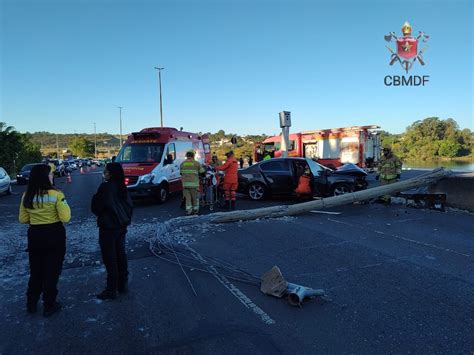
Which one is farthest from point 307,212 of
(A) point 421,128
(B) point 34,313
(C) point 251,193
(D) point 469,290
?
(A) point 421,128

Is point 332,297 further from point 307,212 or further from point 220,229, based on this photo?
point 307,212

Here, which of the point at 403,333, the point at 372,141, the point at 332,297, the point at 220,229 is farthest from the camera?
the point at 372,141

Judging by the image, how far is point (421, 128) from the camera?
36469 millimetres

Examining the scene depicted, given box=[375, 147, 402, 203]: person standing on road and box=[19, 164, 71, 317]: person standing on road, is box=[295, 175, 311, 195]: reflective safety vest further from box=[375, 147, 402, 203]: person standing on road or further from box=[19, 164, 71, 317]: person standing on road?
box=[19, 164, 71, 317]: person standing on road

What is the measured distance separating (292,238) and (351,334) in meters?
3.57

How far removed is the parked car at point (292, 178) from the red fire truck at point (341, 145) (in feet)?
27.8

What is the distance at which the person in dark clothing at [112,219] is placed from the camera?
3.99 metres

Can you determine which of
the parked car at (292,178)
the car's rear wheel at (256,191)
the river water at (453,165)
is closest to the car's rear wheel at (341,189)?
the parked car at (292,178)

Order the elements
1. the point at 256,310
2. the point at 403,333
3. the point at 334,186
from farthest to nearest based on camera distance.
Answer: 1. the point at 334,186
2. the point at 256,310
3. the point at 403,333

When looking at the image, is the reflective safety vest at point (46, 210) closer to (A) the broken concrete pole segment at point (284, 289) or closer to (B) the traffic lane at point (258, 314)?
(B) the traffic lane at point (258, 314)

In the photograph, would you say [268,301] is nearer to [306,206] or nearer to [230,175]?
[306,206]

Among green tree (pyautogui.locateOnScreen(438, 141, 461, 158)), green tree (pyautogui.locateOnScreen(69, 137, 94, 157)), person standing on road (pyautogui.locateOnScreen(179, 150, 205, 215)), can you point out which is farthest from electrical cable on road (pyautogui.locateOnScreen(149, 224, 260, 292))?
green tree (pyautogui.locateOnScreen(69, 137, 94, 157))

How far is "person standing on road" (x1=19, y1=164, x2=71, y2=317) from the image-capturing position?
12.2 ft

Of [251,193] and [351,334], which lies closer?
[351,334]
